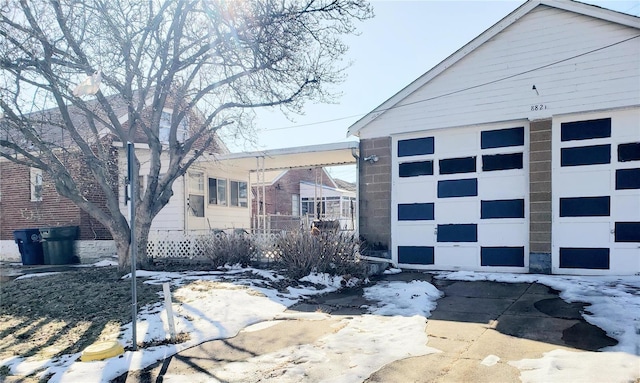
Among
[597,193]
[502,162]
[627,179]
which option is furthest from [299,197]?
[627,179]

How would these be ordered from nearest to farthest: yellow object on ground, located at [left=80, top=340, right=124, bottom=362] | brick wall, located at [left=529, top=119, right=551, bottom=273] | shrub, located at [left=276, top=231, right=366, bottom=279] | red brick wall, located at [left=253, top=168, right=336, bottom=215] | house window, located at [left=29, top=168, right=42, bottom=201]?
yellow object on ground, located at [left=80, top=340, right=124, bottom=362] → shrub, located at [left=276, top=231, right=366, bottom=279] → brick wall, located at [left=529, top=119, right=551, bottom=273] → house window, located at [left=29, top=168, right=42, bottom=201] → red brick wall, located at [left=253, top=168, right=336, bottom=215]

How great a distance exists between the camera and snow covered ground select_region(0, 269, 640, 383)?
379cm

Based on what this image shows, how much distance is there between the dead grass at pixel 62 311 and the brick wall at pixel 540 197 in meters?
7.50

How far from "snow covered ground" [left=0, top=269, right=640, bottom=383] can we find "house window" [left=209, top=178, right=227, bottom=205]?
7.47 meters

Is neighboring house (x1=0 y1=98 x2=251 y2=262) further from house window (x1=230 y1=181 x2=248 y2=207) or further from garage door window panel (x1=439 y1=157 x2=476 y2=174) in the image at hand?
garage door window panel (x1=439 y1=157 x2=476 y2=174)

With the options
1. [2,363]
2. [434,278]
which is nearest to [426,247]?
[434,278]

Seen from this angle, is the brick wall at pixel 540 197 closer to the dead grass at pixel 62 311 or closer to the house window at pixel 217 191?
the dead grass at pixel 62 311

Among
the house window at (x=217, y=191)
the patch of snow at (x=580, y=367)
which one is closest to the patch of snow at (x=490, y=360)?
the patch of snow at (x=580, y=367)

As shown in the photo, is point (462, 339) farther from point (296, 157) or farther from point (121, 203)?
point (121, 203)

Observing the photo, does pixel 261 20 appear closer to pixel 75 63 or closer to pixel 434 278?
pixel 75 63

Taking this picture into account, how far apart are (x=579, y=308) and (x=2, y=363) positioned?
24.0ft

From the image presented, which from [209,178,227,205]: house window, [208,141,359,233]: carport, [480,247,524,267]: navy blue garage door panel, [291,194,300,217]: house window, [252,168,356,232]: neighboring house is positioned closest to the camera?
[480,247,524,267]: navy blue garage door panel

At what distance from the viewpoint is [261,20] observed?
883cm

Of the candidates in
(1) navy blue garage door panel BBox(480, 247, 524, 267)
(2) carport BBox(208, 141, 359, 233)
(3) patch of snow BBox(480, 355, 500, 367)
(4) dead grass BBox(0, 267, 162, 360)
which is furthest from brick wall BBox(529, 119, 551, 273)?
(4) dead grass BBox(0, 267, 162, 360)
